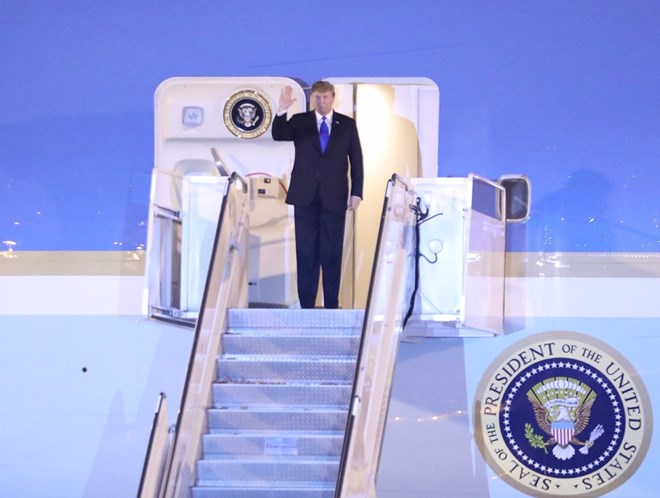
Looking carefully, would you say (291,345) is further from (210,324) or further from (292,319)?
(210,324)

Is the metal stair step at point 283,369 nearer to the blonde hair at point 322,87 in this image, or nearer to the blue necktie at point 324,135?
the blue necktie at point 324,135

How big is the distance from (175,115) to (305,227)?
1.02 metres

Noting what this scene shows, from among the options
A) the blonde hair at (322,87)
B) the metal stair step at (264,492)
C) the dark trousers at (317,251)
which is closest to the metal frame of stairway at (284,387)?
the metal stair step at (264,492)

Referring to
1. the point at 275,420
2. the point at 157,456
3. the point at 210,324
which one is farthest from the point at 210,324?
the point at 157,456

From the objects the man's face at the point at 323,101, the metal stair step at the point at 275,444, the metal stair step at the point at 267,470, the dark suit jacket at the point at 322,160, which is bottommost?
the metal stair step at the point at 267,470

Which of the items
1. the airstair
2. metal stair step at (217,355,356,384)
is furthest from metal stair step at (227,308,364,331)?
metal stair step at (217,355,356,384)

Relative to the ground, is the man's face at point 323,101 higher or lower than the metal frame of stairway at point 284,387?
higher

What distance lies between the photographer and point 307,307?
5.65 meters

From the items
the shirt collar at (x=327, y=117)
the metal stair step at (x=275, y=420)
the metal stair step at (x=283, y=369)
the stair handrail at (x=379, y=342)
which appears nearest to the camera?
the stair handrail at (x=379, y=342)

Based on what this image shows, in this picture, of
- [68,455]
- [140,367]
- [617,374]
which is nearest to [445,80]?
[617,374]

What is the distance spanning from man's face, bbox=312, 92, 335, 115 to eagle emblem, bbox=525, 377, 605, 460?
69.4 inches

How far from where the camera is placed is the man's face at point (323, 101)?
5516 millimetres

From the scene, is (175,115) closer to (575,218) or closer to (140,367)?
(140,367)

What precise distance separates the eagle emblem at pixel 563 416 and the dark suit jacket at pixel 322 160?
140 centimetres
